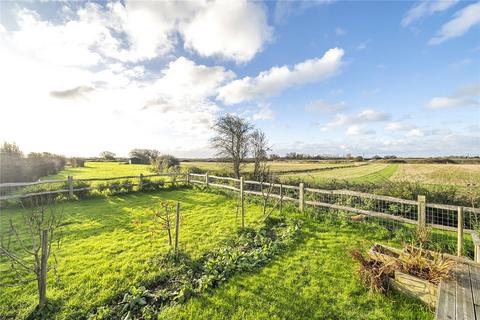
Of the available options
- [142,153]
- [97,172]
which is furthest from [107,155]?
[97,172]

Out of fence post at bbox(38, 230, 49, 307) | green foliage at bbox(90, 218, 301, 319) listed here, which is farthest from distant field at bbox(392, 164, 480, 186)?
fence post at bbox(38, 230, 49, 307)

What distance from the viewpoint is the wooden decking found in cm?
254

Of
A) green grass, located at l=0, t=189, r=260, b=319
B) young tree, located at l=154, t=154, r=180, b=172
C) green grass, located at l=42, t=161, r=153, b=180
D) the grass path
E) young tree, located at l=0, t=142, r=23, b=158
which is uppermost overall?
young tree, located at l=0, t=142, r=23, b=158

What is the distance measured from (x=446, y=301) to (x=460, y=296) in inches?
11.4

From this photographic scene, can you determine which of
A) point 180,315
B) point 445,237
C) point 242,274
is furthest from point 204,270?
point 445,237

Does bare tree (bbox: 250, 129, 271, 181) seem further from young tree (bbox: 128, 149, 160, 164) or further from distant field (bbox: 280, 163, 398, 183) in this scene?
young tree (bbox: 128, 149, 160, 164)

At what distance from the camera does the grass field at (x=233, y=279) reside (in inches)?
133

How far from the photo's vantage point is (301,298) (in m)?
3.67

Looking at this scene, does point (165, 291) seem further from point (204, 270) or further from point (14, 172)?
point (14, 172)

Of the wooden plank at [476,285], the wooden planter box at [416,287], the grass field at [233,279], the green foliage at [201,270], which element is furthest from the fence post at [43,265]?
the wooden plank at [476,285]

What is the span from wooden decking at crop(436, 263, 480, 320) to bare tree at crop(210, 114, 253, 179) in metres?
16.5

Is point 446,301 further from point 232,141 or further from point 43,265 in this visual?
point 232,141

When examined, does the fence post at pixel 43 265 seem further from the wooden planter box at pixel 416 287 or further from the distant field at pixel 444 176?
the distant field at pixel 444 176

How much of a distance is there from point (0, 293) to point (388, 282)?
7222 millimetres
